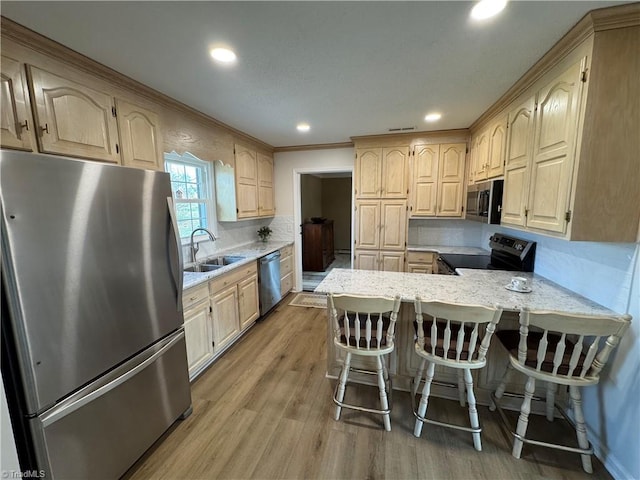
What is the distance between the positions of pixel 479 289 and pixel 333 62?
6.24ft

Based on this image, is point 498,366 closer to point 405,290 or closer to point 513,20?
point 405,290

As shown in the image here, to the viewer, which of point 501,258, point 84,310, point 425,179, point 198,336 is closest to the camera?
point 84,310

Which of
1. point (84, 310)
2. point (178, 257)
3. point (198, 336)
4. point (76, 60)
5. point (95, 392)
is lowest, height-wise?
point (198, 336)

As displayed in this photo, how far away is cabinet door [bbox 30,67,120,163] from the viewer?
1467 mm

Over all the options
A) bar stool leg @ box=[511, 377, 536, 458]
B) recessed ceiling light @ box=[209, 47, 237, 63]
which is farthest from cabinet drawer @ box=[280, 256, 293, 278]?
bar stool leg @ box=[511, 377, 536, 458]

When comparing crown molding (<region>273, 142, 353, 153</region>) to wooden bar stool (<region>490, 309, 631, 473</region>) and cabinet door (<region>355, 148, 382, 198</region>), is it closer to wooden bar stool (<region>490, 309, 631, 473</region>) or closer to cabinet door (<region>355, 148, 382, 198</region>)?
cabinet door (<region>355, 148, 382, 198</region>)

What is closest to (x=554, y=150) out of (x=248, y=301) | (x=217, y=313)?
(x=217, y=313)

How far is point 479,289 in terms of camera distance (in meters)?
2.01

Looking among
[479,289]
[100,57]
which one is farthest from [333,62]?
[479,289]

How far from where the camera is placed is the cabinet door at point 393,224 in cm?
381

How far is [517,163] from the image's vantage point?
2.19 meters

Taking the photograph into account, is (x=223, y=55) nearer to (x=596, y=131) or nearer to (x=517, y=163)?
(x=596, y=131)

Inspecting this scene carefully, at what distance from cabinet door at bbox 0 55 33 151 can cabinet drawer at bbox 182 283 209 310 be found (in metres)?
1.26

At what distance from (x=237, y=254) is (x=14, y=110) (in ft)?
7.52
